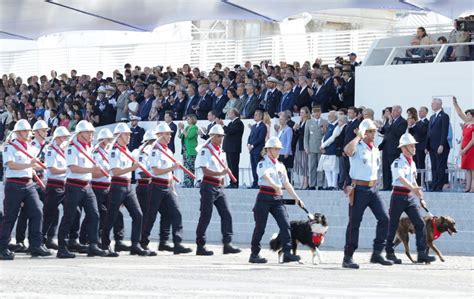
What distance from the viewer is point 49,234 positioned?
22.8 m

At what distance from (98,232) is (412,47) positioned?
1110cm

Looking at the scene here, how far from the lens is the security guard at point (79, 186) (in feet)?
69.3

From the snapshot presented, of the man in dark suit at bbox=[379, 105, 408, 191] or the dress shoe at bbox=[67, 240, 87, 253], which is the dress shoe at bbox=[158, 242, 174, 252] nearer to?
the dress shoe at bbox=[67, 240, 87, 253]

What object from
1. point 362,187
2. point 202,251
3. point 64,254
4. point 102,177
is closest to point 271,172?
point 362,187

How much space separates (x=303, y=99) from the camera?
29156mm

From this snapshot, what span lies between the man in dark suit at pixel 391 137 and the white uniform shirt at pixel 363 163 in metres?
5.97

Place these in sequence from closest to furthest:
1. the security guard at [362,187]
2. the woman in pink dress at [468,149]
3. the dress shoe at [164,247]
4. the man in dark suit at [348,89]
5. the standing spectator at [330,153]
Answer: the security guard at [362,187], the dress shoe at [164,247], the woman in pink dress at [468,149], the standing spectator at [330,153], the man in dark suit at [348,89]

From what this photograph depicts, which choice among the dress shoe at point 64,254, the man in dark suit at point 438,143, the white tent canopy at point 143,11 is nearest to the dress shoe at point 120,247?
the dress shoe at point 64,254

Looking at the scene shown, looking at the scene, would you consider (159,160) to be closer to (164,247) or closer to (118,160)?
(118,160)

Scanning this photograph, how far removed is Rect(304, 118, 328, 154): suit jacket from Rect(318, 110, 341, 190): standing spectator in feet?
0.40

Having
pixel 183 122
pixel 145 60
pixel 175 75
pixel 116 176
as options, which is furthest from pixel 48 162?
pixel 145 60

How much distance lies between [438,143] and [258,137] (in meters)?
4.21

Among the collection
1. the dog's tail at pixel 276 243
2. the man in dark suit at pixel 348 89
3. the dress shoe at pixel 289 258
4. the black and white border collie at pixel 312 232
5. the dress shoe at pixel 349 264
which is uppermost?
the man in dark suit at pixel 348 89

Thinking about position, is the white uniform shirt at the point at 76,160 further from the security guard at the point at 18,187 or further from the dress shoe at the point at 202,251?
the dress shoe at the point at 202,251
